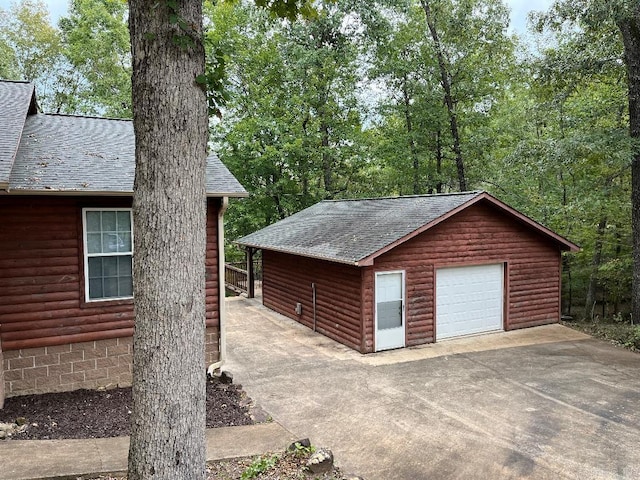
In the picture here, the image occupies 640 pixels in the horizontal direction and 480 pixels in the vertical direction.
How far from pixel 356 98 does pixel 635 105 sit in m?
13.2

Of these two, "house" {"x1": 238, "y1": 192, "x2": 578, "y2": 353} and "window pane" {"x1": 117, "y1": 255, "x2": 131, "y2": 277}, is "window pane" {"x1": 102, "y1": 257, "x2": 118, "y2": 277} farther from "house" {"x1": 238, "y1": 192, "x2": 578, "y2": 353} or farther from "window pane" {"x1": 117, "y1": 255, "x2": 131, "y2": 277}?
"house" {"x1": 238, "y1": 192, "x2": 578, "y2": 353}

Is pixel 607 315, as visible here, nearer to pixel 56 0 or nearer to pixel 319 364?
pixel 319 364

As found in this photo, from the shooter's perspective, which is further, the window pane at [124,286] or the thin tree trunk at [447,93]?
the thin tree trunk at [447,93]

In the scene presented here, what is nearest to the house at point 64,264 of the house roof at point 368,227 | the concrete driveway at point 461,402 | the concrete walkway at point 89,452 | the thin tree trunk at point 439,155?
the concrete walkway at point 89,452

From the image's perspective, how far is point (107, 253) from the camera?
23.5 feet

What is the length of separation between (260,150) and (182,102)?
57.2 ft

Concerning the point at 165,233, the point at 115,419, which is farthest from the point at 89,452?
the point at 165,233

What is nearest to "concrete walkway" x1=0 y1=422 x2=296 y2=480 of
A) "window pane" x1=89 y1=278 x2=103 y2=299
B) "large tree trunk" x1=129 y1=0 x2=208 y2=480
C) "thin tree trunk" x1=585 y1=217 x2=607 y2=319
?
"large tree trunk" x1=129 y1=0 x2=208 y2=480

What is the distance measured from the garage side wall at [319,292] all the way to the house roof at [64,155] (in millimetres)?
3869

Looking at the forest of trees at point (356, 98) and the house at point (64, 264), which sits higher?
the forest of trees at point (356, 98)

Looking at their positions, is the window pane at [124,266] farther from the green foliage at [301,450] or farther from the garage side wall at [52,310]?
the green foliage at [301,450]

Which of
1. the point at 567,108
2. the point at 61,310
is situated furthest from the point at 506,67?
the point at 61,310

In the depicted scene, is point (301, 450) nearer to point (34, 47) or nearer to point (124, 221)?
point (124, 221)

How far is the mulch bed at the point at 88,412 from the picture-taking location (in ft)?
17.7
